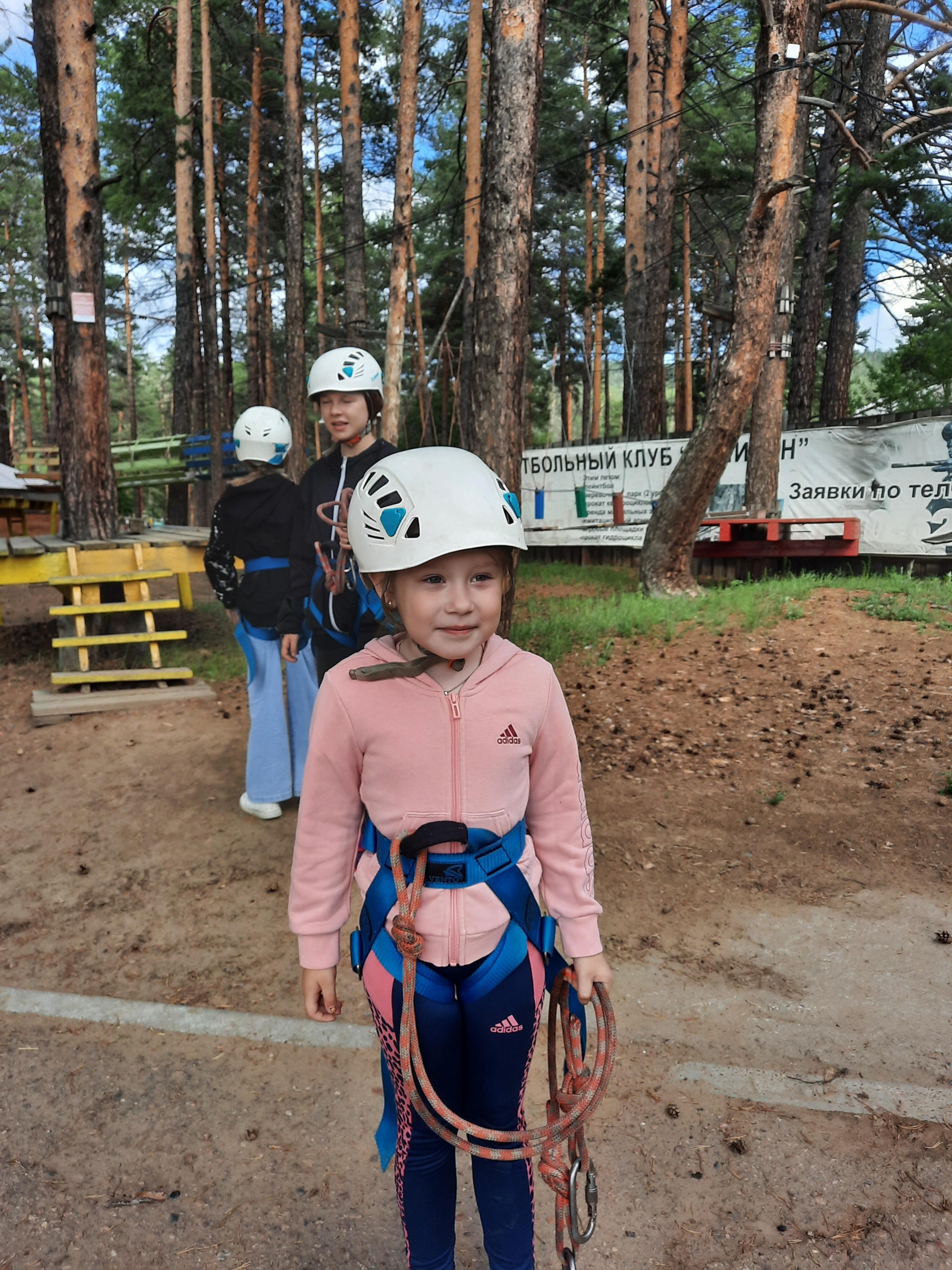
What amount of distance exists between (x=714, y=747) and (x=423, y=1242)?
4897 millimetres

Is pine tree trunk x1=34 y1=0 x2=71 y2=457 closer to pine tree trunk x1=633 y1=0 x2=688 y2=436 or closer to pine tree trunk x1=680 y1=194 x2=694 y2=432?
pine tree trunk x1=633 y1=0 x2=688 y2=436

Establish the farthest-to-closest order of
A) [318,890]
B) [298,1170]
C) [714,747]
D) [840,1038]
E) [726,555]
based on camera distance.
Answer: [726,555], [714,747], [840,1038], [298,1170], [318,890]

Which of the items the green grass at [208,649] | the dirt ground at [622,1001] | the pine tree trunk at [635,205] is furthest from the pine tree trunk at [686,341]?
the dirt ground at [622,1001]

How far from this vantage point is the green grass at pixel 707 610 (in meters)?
8.96

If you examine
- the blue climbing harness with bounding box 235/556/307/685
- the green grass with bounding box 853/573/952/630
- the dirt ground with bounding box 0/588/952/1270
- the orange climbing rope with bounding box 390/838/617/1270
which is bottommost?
the dirt ground with bounding box 0/588/952/1270

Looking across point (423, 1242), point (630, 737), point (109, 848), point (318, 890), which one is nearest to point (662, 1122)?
point (423, 1242)

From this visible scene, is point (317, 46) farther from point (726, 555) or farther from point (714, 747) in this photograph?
point (714, 747)

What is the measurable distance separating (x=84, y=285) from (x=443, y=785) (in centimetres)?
908

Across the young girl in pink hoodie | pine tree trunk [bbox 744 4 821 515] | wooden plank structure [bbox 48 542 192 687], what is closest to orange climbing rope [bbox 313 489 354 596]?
the young girl in pink hoodie

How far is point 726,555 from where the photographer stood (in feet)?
41.3

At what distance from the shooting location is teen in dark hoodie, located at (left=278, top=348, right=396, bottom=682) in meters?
3.78

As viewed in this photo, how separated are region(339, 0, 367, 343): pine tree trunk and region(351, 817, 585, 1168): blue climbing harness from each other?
15566mm

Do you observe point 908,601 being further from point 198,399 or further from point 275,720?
point 198,399

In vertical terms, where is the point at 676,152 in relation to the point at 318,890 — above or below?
above
